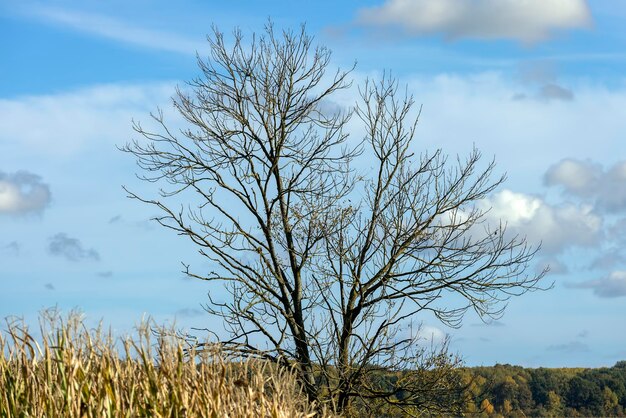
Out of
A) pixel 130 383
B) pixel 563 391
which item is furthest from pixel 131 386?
pixel 563 391

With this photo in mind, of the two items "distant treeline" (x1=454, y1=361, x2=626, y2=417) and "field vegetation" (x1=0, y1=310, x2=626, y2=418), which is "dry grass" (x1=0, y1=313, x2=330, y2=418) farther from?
"distant treeline" (x1=454, y1=361, x2=626, y2=417)

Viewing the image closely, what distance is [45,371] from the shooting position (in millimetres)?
7004

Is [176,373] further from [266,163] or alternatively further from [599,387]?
[599,387]

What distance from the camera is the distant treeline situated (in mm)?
38156

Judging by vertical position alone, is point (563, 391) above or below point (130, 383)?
above

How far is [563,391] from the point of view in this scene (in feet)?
139

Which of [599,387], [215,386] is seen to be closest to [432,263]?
[215,386]

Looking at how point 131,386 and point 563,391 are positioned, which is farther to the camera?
point 563,391

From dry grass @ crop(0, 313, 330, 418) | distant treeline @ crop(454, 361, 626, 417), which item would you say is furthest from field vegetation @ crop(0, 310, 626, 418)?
distant treeline @ crop(454, 361, 626, 417)

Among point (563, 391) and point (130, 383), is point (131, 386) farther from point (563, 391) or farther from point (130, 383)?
point (563, 391)

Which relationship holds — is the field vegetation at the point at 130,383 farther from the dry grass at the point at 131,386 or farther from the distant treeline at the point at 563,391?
the distant treeline at the point at 563,391

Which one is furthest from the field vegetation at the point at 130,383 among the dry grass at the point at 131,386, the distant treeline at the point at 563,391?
the distant treeline at the point at 563,391

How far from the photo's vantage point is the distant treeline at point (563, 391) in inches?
1502

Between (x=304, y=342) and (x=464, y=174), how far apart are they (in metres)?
4.91
